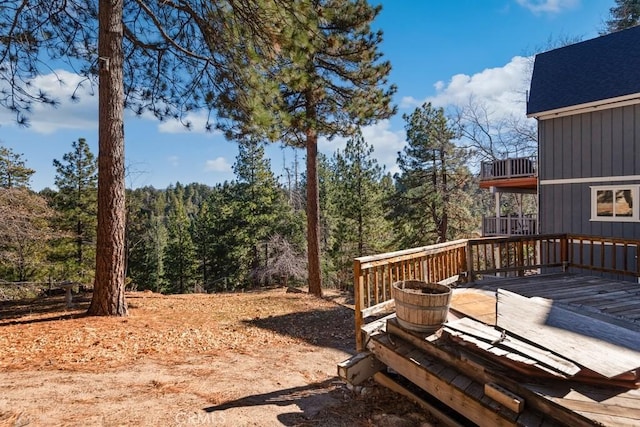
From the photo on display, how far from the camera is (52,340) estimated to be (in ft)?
17.2

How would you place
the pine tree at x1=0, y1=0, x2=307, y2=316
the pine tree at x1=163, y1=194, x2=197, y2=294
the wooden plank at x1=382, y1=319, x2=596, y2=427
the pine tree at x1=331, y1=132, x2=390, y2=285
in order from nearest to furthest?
1. the wooden plank at x1=382, y1=319, x2=596, y2=427
2. the pine tree at x1=0, y1=0, x2=307, y2=316
3. the pine tree at x1=331, y1=132, x2=390, y2=285
4. the pine tree at x1=163, y1=194, x2=197, y2=294

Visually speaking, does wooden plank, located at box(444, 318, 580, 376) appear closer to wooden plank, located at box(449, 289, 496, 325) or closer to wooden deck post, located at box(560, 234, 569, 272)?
wooden plank, located at box(449, 289, 496, 325)

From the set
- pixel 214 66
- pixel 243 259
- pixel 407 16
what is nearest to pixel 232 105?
pixel 214 66

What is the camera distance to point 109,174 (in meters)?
6.55

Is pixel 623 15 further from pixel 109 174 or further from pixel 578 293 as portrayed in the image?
pixel 109 174

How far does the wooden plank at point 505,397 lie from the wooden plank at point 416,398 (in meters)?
0.60

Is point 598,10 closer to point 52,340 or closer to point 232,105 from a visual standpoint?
point 232,105

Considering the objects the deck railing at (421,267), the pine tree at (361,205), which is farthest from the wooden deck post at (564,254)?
the pine tree at (361,205)

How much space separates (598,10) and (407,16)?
17.7 meters

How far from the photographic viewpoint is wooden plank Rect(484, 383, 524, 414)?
98.8 inches

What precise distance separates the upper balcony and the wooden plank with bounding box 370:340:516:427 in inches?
422

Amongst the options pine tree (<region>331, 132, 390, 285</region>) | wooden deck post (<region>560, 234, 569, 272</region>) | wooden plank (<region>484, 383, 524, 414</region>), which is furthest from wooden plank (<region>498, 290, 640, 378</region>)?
pine tree (<region>331, 132, 390, 285</region>)

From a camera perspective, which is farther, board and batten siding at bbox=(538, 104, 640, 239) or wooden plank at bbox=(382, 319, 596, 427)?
board and batten siding at bbox=(538, 104, 640, 239)

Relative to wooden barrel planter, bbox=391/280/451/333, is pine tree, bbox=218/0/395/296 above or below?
above
